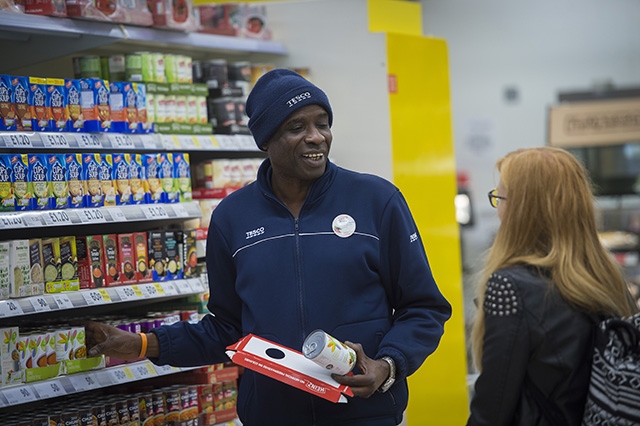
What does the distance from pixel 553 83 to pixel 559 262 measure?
397 inches

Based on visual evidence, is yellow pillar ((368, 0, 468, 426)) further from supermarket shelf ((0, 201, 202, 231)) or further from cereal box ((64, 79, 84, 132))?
cereal box ((64, 79, 84, 132))

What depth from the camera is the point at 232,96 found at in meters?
4.36

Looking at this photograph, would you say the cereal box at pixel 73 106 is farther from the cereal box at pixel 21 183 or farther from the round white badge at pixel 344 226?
the round white badge at pixel 344 226

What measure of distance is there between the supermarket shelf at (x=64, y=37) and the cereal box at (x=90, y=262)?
809mm

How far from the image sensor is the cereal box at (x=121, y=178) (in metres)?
3.62

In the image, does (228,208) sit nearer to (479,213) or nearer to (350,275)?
(350,275)

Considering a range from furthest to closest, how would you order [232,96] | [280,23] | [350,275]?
1. [280,23]
2. [232,96]
3. [350,275]

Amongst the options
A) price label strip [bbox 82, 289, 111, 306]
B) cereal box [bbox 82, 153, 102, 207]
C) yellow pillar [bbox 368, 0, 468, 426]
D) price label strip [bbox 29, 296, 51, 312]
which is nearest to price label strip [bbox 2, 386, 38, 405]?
price label strip [bbox 29, 296, 51, 312]

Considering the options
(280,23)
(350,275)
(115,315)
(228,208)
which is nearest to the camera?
(350,275)

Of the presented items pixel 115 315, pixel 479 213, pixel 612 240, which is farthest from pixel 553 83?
pixel 115 315

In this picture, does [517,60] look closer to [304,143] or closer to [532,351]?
[532,351]

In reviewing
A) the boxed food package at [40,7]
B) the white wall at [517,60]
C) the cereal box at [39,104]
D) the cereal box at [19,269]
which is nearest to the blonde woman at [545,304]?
the cereal box at [19,269]

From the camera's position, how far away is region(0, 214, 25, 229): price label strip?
3156 mm

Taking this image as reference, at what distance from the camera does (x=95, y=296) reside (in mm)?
3436
